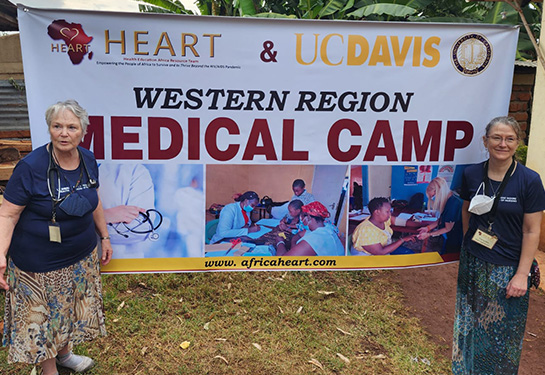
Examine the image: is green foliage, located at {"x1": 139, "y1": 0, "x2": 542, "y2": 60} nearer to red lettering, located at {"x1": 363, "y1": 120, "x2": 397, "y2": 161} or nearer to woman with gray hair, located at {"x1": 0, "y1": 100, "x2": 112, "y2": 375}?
red lettering, located at {"x1": 363, "y1": 120, "x2": 397, "y2": 161}

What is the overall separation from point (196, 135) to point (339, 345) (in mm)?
2031

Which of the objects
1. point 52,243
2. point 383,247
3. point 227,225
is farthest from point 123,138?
point 383,247

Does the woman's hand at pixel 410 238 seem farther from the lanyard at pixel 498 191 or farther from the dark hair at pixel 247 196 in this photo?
the dark hair at pixel 247 196

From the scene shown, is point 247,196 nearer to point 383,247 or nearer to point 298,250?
point 298,250

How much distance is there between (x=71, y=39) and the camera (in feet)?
8.89

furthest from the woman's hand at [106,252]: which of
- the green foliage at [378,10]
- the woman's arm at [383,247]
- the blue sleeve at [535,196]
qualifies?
the green foliage at [378,10]

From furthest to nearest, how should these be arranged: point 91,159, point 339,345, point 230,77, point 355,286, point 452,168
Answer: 1. point 355,286
2. point 339,345
3. point 452,168
4. point 230,77
5. point 91,159

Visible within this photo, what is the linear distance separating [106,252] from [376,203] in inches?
74.4

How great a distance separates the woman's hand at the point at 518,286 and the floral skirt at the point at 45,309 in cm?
253

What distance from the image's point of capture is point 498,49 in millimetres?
2969

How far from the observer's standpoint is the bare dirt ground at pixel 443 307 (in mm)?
3477

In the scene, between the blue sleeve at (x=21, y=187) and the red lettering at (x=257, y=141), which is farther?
the red lettering at (x=257, y=141)

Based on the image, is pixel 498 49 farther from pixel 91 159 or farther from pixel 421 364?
pixel 91 159

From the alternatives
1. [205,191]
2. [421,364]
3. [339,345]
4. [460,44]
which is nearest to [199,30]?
[205,191]
